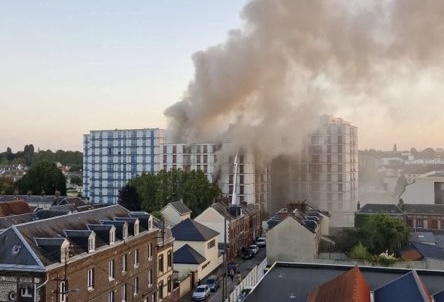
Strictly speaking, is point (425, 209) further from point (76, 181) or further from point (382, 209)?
point (76, 181)

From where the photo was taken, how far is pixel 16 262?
63.0 feet

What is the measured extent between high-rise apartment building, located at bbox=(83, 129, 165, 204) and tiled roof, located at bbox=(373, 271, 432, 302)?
63.0 metres

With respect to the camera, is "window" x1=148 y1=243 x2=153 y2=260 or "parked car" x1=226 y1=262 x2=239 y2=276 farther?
"parked car" x1=226 y1=262 x2=239 y2=276

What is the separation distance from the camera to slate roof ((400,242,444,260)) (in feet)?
115

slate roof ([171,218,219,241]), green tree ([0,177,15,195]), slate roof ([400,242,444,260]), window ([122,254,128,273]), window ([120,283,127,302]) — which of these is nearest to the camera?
window ([120,283,127,302])

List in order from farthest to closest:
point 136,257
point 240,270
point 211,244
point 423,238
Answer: point 423,238 → point 211,244 → point 240,270 → point 136,257

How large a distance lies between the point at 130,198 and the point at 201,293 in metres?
29.0

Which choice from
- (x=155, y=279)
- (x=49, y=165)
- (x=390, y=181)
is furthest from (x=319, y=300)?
(x=390, y=181)

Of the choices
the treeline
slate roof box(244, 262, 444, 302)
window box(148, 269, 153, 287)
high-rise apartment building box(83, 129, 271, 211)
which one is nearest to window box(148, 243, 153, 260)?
window box(148, 269, 153, 287)

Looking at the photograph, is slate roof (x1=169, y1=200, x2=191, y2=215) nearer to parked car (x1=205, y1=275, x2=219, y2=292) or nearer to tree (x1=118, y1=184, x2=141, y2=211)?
tree (x1=118, y1=184, x2=141, y2=211)

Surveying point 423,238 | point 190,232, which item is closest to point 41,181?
point 190,232

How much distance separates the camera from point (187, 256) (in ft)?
121

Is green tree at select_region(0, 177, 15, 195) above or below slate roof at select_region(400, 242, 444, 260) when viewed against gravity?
above

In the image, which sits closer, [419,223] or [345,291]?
[345,291]
